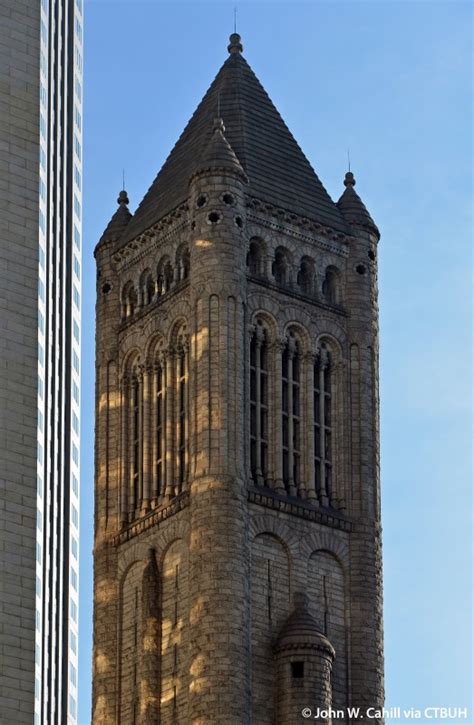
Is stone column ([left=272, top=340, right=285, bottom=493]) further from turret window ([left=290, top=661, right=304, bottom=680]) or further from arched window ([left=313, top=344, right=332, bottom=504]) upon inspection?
turret window ([left=290, top=661, right=304, bottom=680])

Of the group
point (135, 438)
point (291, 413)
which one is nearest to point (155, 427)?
point (135, 438)

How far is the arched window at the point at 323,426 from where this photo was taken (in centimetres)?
13425

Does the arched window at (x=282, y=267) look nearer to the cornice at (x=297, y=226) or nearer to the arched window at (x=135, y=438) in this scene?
the cornice at (x=297, y=226)

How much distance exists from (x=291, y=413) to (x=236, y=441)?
5442 millimetres

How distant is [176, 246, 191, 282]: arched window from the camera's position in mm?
135500

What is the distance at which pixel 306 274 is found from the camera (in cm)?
13838

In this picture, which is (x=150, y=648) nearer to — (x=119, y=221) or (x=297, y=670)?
(x=297, y=670)

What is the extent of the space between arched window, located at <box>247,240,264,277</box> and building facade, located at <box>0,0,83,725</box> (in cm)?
1588

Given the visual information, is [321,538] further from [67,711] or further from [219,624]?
[67,711]

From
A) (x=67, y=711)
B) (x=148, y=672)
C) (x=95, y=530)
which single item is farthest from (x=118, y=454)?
(x=67, y=711)

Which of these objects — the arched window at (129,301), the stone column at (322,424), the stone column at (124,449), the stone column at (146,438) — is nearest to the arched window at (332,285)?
the stone column at (322,424)

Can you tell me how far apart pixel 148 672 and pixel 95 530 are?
9.33 metres

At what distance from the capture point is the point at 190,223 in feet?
443

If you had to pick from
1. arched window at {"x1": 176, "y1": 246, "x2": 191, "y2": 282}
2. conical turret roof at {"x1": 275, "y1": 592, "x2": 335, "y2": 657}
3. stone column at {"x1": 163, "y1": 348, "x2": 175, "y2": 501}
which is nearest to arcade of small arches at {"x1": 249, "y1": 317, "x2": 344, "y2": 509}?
stone column at {"x1": 163, "y1": 348, "x2": 175, "y2": 501}
